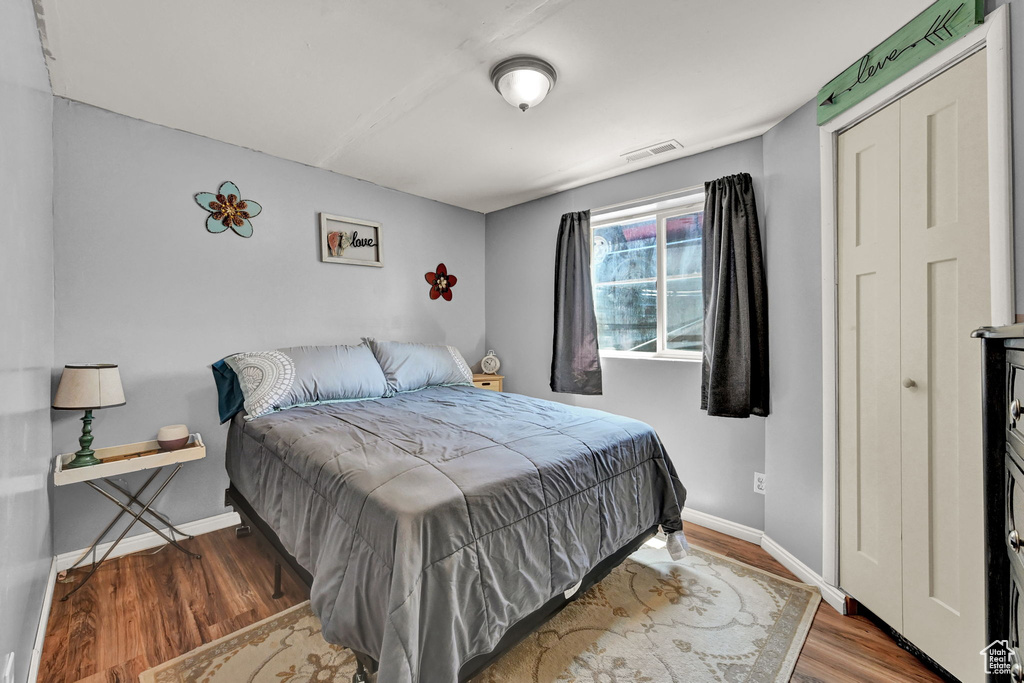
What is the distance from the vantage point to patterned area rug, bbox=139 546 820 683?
4.98ft

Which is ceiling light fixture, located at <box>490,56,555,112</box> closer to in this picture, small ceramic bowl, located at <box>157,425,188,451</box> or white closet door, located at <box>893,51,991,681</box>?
white closet door, located at <box>893,51,991,681</box>

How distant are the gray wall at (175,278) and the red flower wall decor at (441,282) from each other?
1.84 feet

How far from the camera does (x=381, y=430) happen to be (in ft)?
6.41

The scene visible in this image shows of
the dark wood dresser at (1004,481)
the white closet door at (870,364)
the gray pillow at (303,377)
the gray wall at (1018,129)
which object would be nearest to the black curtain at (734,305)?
the white closet door at (870,364)

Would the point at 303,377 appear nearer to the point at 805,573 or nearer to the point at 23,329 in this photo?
the point at 23,329

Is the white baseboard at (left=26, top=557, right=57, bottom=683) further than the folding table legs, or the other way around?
the folding table legs

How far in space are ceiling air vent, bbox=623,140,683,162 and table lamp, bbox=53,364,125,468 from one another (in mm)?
3184

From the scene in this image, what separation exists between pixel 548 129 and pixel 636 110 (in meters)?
0.50

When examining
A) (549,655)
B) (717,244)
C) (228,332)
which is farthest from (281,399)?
(717,244)

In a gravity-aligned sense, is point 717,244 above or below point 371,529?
above

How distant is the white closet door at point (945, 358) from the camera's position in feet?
4.61

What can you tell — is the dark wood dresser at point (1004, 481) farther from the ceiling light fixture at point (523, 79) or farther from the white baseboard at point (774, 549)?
the ceiling light fixture at point (523, 79)

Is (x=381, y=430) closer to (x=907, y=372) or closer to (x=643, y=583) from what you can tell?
(x=643, y=583)

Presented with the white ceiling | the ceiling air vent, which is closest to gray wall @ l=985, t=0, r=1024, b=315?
the white ceiling
